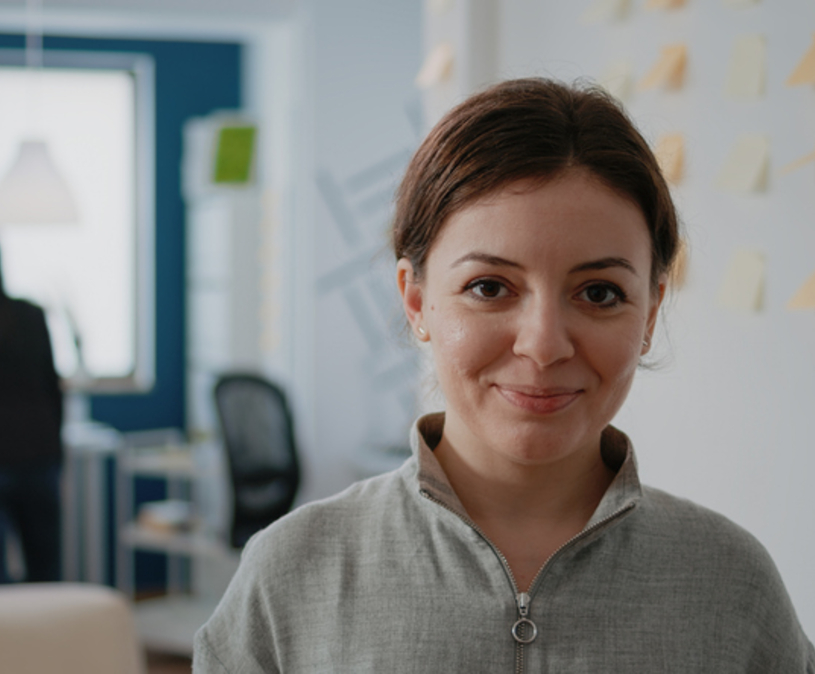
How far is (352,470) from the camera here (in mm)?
4465

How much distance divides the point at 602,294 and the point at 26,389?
120 inches

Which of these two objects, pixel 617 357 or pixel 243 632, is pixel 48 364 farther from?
pixel 617 357

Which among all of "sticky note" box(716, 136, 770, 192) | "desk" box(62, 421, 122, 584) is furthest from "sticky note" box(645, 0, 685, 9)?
"desk" box(62, 421, 122, 584)

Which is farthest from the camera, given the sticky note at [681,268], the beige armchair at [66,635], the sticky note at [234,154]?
the sticky note at [234,154]

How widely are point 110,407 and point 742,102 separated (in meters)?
4.47

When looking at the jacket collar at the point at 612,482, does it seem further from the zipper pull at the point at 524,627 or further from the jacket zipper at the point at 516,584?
the zipper pull at the point at 524,627

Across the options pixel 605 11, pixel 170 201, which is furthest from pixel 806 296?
pixel 170 201

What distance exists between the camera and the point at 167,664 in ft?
14.2

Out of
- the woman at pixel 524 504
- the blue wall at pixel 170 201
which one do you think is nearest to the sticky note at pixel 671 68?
the woman at pixel 524 504

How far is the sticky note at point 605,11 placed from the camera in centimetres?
181

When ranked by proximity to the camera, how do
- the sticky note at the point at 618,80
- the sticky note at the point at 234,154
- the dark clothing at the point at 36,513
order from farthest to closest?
the sticky note at the point at 234,154
the dark clothing at the point at 36,513
the sticky note at the point at 618,80

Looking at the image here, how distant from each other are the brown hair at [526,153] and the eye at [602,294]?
89 mm

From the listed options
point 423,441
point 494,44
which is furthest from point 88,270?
point 423,441

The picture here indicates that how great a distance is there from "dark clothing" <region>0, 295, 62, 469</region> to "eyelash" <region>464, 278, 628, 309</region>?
2.92 m
